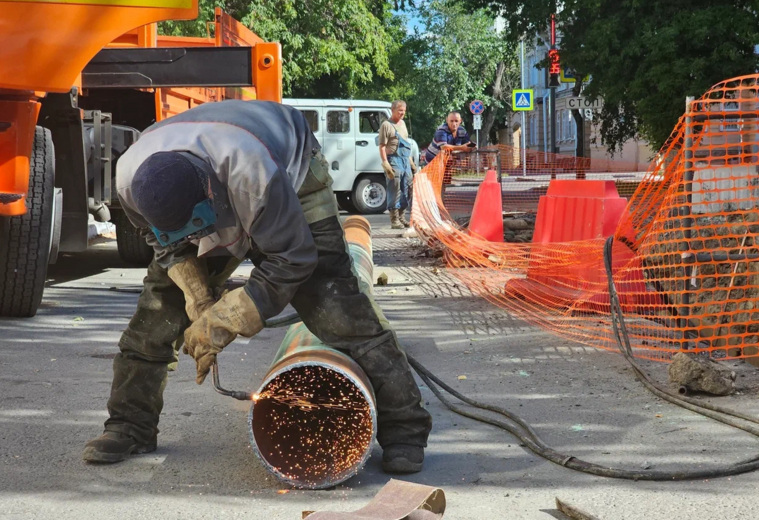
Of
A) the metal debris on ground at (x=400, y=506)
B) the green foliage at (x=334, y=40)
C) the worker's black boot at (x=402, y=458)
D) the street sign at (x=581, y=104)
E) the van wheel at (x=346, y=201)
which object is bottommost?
the worker's black boot at (x=402, y=458)

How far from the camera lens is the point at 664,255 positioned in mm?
6062

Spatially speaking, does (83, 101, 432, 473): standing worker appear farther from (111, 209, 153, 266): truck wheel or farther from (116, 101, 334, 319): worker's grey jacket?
(111, 209, 153, 266): truck wheel

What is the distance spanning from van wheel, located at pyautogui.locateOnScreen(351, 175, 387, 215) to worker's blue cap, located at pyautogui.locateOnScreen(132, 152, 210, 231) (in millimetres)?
16432

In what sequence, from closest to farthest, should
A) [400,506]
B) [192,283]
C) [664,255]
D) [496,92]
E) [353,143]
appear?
[400,506] < [192,283] < [664,255] < [353,143] < [496,92]

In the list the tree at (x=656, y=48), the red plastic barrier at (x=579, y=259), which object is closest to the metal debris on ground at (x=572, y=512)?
the red plastic barrier at (x=579, y=259)

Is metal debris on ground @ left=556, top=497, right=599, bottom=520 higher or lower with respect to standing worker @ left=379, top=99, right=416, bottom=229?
lower

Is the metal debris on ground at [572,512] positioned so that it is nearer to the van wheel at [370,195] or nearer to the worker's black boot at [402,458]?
the worker's black boot at [402,458]

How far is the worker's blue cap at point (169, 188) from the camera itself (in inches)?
123

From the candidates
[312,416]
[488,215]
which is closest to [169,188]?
[312,416]

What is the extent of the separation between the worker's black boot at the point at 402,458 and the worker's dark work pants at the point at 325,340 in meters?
0.03

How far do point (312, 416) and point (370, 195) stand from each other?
15786 millimetres

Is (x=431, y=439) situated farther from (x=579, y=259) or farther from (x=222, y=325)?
(x=579, y=259)

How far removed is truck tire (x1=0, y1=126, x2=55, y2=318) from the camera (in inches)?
267

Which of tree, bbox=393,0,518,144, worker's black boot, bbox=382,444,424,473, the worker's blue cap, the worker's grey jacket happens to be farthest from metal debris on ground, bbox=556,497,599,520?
tree, bbox=393,0,518,144
